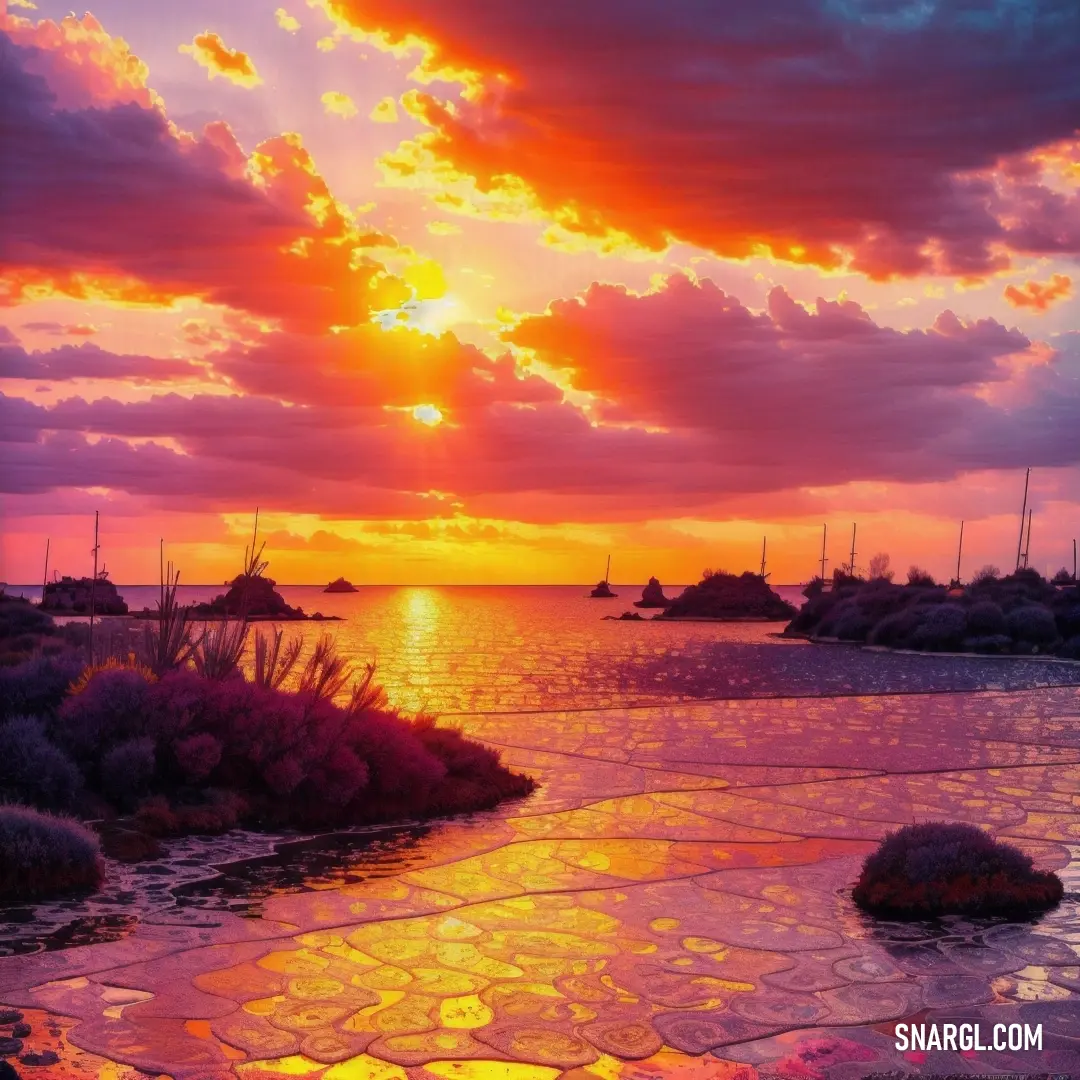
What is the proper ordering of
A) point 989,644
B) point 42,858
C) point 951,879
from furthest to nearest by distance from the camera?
point 989,644 < point 951,879 < point 42,858

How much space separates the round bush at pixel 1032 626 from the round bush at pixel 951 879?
53.7 m

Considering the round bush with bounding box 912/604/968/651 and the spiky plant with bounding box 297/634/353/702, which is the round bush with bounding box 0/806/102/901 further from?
the round bush with bounding box 912/604/968/651

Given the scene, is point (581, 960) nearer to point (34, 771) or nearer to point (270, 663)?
point (34, 771)

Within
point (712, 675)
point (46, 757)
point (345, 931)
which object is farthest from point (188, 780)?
point (712, 675)

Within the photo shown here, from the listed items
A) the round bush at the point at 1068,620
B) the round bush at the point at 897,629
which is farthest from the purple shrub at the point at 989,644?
the round bush at the point at 1068,620

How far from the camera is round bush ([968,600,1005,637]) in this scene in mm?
61688

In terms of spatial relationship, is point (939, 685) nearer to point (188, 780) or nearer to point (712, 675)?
point (712, 675)

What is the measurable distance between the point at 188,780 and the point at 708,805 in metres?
6.25

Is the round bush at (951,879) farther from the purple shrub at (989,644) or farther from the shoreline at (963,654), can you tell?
the purple shrub at (989,644)

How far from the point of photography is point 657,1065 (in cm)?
649

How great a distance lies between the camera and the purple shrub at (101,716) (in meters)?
13.4

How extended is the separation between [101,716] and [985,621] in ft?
185

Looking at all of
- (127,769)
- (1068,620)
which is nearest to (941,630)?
(1068,620)

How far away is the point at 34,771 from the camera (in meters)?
12.3
